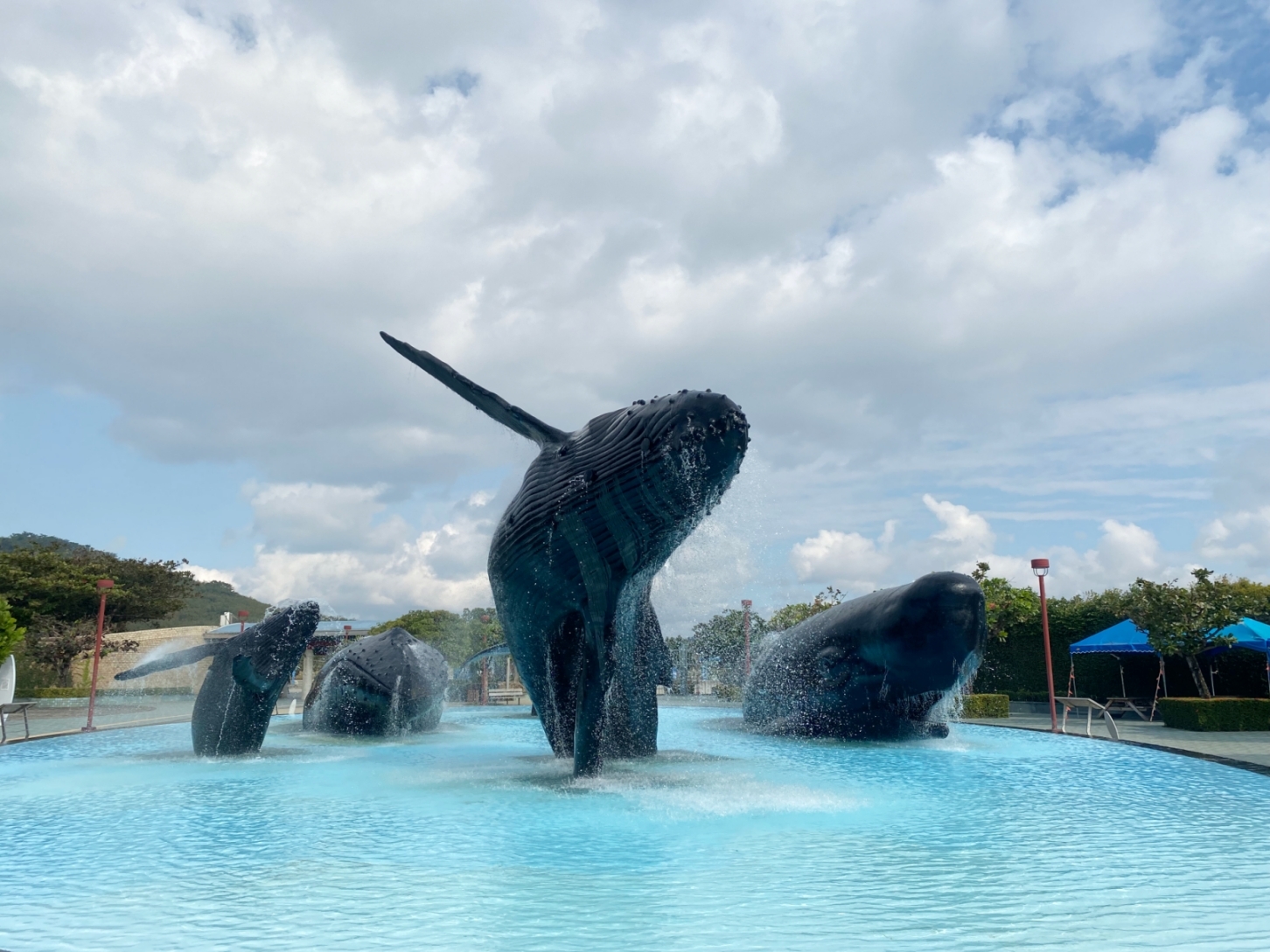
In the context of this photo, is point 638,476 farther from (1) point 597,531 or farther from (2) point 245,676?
(2) point 245,676

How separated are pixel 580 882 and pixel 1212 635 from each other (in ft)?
76.7

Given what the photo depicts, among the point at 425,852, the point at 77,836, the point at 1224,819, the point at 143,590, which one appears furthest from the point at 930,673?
the point at 143,590

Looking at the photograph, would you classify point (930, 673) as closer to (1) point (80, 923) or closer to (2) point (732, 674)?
(1) point (80, 923)

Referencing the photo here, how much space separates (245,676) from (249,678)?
7cm

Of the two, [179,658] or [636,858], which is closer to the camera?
[636,858]

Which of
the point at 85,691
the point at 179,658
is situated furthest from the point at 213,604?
the point at 179,658

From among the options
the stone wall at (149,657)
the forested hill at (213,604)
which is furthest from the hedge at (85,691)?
the forested hill at (213,604)

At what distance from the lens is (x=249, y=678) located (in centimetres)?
1255

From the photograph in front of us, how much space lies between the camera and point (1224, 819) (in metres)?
8.06

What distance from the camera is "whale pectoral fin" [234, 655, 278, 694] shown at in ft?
40.6

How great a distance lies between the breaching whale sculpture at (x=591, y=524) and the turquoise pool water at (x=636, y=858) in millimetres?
1345

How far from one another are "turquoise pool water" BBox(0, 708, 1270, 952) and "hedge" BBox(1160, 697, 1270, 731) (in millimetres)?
9388

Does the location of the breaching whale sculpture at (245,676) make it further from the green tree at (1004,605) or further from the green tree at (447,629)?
the green tree at (447,629)

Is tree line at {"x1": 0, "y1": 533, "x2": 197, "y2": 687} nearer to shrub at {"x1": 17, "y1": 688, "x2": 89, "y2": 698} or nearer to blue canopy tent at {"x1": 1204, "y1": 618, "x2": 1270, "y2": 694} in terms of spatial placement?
shrub at {"x1": 17, "y1": 688, "x2": 89, "y2": 698}
